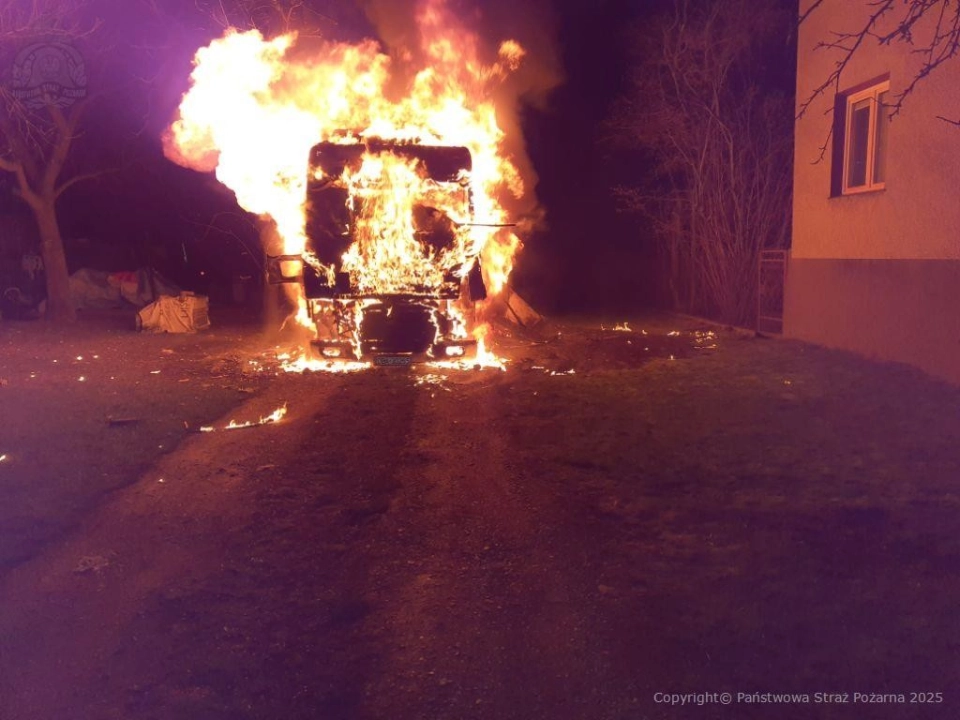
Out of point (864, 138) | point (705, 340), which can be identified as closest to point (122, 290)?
point (705, 340)

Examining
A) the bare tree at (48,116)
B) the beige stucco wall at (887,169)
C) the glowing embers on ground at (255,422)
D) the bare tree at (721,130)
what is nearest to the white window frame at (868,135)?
the beige stucco wall at (887,169)

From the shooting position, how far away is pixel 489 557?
471cm

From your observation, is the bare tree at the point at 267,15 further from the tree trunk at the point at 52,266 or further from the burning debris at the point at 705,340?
the burning debris at the point at 705,340

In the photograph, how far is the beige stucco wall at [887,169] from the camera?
355 inches

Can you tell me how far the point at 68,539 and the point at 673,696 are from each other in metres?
3.87

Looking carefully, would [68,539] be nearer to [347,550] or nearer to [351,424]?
[347,550]

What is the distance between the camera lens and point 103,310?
68.9ft

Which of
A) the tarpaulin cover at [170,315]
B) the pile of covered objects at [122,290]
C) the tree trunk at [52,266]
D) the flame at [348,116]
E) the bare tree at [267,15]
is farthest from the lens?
the pile of covered objects at [122,290]

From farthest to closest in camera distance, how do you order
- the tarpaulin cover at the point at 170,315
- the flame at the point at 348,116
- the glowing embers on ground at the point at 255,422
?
1. the tarpaulin cover at the point at 170,315
2. the flame at the point at 348,116
3. the glowing embers on ground at the point at 255,422

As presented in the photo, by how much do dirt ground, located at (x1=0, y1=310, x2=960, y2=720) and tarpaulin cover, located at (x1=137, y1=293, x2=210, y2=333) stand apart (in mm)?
7984

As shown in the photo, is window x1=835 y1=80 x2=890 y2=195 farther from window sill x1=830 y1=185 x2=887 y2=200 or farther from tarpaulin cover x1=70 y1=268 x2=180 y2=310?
tarpaulin cover x1=70 y1=268 x2=180 y2=310

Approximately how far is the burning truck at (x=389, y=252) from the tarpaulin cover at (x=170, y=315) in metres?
7.00

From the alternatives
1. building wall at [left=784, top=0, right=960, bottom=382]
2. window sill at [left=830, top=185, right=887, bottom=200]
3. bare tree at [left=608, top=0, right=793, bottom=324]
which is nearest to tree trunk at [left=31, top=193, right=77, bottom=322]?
bare tree at [left=608, top=0, right=793, bottom=324]

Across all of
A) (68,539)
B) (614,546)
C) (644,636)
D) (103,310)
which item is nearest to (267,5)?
(103,310)
